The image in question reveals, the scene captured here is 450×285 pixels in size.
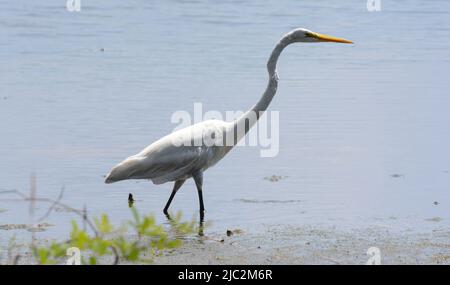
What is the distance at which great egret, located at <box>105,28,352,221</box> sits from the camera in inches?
297

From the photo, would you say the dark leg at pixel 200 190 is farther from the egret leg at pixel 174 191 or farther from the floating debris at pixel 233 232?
the floating debris at pixel 233 232

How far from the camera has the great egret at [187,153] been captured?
7.54 m

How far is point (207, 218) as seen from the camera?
771cm

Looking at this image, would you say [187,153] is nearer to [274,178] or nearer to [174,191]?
[174,191]

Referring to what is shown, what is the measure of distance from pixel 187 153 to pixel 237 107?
10.2 ft

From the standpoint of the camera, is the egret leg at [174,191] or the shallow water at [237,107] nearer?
the egret leg at [174,191]

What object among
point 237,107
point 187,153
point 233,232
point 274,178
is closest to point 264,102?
point 187,153

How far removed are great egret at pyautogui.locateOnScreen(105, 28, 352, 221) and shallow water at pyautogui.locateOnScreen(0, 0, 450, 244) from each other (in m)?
0.33

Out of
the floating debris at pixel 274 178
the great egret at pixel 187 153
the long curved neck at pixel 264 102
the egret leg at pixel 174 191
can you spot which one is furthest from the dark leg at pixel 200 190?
the floating debris at pixel 274 178

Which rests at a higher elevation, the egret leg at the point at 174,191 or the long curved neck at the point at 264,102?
the long curved neck at the point at 264,102

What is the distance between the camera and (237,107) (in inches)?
423

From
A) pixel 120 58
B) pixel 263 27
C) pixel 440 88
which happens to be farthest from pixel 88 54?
pixel 440 88

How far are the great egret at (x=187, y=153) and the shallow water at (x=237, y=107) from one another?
33 centimetres
